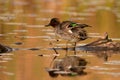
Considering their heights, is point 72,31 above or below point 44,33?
above

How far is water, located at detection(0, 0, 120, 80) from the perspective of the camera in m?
11.0

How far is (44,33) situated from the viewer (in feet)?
51.4

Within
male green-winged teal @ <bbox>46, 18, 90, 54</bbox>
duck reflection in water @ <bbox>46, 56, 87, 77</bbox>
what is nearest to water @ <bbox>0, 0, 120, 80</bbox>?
duck reflection in water @ <bbox>46, 56, 87, 77</bbox>

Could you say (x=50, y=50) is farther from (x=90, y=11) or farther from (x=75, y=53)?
(x=90, y=11)

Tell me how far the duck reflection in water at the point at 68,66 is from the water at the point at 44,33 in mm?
128

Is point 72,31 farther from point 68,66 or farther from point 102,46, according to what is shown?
point 68,66

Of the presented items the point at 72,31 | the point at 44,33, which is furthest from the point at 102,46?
the point at 44,33

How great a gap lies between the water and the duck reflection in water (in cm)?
13

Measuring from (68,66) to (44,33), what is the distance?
4.18m

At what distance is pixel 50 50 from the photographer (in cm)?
1335

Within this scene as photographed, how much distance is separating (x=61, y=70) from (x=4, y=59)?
143 centimetres

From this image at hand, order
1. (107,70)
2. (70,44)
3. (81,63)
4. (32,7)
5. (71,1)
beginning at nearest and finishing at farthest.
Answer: (107,70) < (81,63) < (70,44) < (32,7) < (71,1)

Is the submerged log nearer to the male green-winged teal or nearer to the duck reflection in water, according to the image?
the male green-winged teal

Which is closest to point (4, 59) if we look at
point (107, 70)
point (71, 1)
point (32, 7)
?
point (107, 70)
